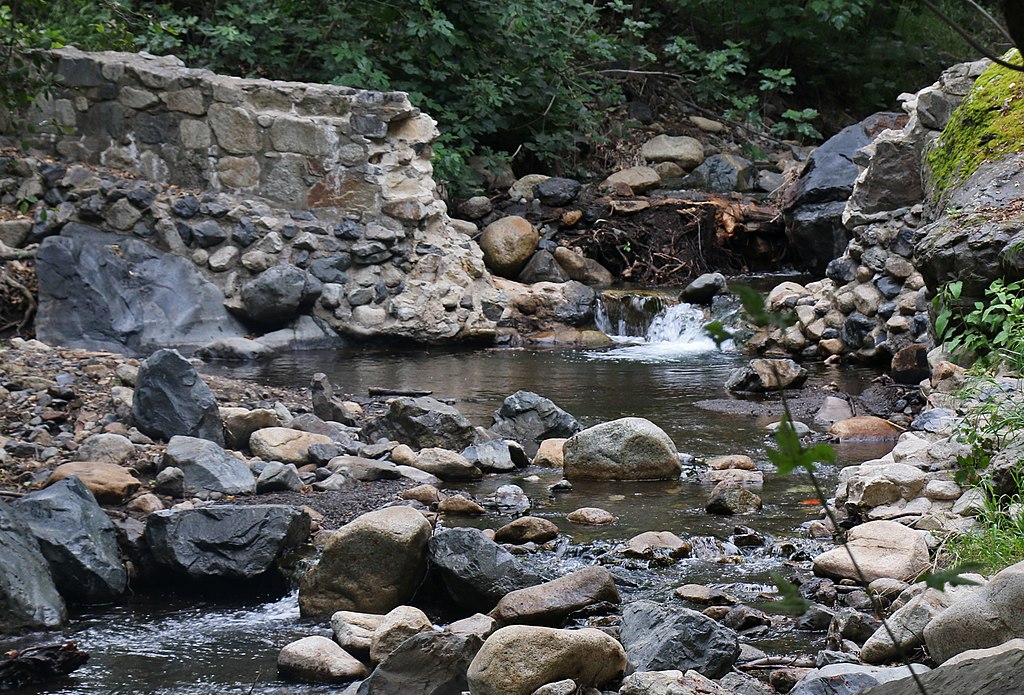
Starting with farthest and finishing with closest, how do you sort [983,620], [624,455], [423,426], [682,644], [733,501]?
[423,426] < [624,455] < [733,501] < [682,644] < [983,620]

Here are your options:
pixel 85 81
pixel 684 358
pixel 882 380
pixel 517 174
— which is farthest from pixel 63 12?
pixel 882 380

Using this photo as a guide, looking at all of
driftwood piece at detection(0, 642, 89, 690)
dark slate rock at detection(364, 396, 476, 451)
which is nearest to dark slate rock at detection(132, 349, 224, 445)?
dark slate rock at detection(364, 396, 476, 451)

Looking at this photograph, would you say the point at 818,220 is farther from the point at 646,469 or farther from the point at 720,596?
the point at 720,596

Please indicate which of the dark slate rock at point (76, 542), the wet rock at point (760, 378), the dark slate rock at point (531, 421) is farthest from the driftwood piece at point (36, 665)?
the wet rock at point (760, 378)

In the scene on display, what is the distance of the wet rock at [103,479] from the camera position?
14.6 feet

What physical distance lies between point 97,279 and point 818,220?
671 centimetres

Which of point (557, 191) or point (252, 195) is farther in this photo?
point (557, 191)

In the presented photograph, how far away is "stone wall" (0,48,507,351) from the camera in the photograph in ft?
29.0

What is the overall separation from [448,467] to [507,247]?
6105 millimetres

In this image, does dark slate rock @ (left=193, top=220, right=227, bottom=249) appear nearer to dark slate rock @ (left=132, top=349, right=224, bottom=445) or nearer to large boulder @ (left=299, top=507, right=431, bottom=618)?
dark slate rock @ (left=132, top=349, right=224, bottom=445)

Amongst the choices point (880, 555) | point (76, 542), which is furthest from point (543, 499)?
point (76, 542)

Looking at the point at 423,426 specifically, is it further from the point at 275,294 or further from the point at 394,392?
the point at 275,294

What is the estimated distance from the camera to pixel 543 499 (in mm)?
4910

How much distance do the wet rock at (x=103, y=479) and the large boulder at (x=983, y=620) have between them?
10.3 feet
